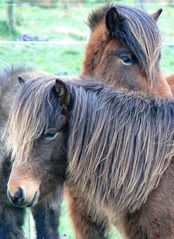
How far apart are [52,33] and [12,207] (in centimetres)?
904

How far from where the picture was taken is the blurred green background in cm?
1180

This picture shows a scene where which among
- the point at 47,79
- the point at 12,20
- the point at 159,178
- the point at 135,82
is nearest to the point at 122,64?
the point at 135,82

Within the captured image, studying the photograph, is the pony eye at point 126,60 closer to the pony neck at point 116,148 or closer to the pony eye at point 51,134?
the pony neck at point 116,148

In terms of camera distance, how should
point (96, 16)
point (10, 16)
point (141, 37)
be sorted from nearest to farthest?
point (141, 37), point (96, 16), point (10, 16)

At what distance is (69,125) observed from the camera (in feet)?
13.6

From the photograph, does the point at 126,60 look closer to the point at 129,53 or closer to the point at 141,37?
the point at 129,53

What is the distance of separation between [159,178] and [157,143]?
8.4 inches

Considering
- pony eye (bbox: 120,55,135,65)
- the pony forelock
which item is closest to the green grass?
pony eye (bbox: 120,55,135,65)

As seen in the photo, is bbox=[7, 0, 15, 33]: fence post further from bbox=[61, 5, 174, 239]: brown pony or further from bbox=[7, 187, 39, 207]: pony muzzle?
bbox=[7, 187, 39, 207]: pony muzzle

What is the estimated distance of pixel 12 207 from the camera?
18.5ft

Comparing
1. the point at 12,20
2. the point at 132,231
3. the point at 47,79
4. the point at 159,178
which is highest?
the point at 47,79

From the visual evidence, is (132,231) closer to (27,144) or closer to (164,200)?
(164,200)

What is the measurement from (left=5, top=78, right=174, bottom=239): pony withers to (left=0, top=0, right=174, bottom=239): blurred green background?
497cm

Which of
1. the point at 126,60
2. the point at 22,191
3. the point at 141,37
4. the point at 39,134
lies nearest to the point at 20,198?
the point at 22,191
